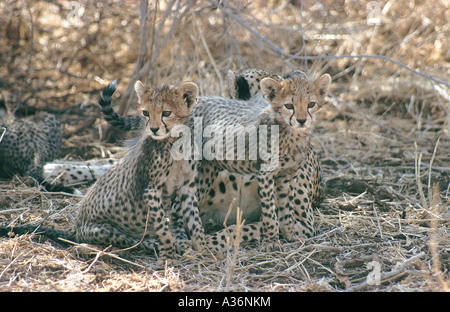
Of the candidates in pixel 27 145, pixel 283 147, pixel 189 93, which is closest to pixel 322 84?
pixel 283 147

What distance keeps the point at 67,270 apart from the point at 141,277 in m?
0.45

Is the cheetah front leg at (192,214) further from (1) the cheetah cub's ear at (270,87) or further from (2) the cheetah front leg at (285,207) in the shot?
(1) the cheetah cub's ear at (270,87)

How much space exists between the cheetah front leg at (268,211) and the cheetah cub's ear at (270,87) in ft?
1.68

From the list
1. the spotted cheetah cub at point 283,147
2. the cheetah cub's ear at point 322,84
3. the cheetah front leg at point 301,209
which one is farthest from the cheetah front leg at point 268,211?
the cheetah cub's ear at point 322,84

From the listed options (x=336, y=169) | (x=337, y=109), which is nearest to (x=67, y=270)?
(x=336, y=169)

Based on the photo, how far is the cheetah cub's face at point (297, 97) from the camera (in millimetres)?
3475

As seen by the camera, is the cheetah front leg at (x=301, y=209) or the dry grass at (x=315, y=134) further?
the cheetah front leg at (x=301, y=209)

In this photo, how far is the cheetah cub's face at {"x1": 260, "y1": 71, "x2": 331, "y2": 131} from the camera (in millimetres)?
3475

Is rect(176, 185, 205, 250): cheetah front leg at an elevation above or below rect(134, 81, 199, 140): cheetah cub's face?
below

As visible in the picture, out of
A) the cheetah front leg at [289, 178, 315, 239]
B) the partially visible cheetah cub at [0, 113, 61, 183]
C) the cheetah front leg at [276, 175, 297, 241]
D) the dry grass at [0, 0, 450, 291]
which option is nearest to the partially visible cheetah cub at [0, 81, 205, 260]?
the dry grass at [0, 0, 450, 291]

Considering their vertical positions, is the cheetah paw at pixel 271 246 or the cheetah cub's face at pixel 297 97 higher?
the cheetah cub's face at pixel 297 97

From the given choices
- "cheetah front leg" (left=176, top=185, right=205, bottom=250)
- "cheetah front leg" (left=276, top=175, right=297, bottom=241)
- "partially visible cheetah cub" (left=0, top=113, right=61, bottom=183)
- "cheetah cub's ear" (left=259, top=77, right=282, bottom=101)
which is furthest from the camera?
"partially visible cheetah cub" (left=0, top=113, right=61, bottom=183)

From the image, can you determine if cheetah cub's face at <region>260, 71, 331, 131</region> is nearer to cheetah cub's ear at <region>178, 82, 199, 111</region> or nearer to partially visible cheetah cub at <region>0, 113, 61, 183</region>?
cheetah cub's ear at <region>178, 82, 199, 111</region>

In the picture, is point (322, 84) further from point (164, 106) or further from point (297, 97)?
point (164, 106)
